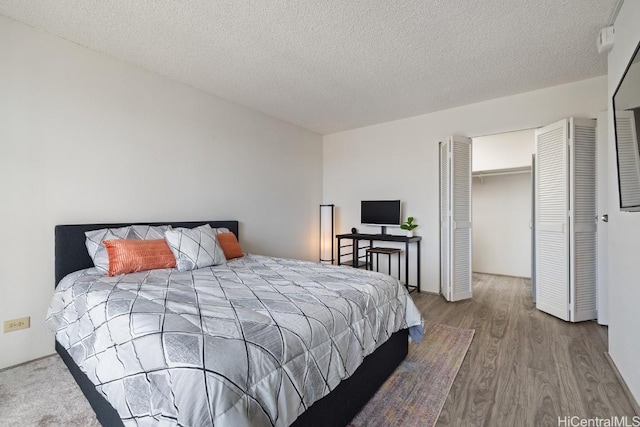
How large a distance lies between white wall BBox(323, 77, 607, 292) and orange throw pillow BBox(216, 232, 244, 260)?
2.41 meters

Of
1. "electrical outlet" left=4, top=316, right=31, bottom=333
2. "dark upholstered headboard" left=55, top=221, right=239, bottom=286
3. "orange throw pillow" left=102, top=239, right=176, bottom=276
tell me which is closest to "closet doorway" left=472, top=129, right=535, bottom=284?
"orange throw pillow" left=102, top=239, right=176, bottom=276

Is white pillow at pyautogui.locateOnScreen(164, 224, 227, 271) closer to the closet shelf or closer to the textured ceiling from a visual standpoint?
the textured ceiling

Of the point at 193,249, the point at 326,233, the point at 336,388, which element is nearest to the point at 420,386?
the point at 336,388

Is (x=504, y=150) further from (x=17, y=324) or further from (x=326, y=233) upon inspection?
(x=17, y=324)

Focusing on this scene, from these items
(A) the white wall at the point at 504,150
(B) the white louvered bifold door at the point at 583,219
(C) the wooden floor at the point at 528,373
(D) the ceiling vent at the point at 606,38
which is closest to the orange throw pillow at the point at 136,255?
(C) the wooden floor at the point at 528,373

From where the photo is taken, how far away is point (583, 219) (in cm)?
300

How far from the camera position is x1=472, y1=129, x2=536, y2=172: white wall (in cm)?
483

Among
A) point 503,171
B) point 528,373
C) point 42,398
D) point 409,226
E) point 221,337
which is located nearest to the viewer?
point 221,337

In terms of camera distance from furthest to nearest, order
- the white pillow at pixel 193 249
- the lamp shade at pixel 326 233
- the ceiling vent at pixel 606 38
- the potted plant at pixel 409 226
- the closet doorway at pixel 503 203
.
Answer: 1. the lamp shade at pixel 326 233
2. the closet doorway at pixel 503 203
3. the potted plant at pixel 409 226
4. the white pillow at pixel 193 249
5. the ceiling vent at pixel 606 38

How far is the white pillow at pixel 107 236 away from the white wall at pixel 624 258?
11.4ft

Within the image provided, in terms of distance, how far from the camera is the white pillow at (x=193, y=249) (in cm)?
245

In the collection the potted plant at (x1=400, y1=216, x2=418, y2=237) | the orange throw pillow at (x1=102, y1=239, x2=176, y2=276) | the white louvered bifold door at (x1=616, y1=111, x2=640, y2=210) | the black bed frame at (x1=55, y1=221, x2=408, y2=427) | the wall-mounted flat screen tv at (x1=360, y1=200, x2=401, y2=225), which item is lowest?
the black bed frame at (x1=55, y1=221, x2=408, y2=427)

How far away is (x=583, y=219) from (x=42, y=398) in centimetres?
475

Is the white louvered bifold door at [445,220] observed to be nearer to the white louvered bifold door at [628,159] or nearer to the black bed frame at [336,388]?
the black bed frame at [336,388]
